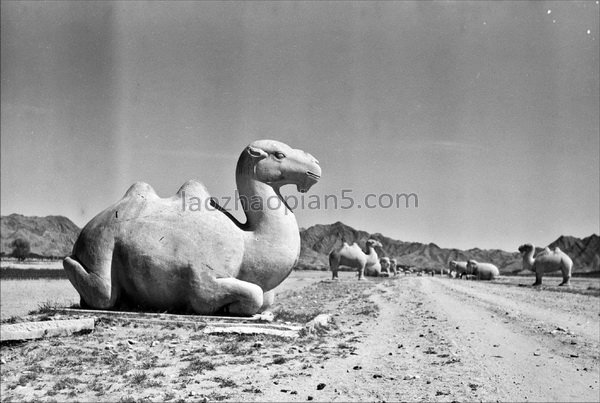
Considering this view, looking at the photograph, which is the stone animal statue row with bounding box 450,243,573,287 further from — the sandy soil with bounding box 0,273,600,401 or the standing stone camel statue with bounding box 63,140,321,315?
the standing stone camel statue with bounding box 63,140,321,315

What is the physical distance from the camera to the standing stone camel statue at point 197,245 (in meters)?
8.02

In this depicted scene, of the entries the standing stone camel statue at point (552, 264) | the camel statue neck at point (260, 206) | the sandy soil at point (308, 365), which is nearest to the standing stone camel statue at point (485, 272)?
the standing stone camel statue at point (552, 264)

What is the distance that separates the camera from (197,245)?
805 centimetres

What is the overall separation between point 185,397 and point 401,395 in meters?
1.92

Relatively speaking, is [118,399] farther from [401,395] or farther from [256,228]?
[256,228]

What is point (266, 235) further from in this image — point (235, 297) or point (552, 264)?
point (552, 264)

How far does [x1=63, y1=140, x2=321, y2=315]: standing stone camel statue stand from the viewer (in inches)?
316

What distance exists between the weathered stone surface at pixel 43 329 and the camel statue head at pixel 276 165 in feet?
11.2

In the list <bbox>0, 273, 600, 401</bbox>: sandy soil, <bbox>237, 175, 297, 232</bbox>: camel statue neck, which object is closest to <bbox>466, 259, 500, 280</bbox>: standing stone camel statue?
<bbox>0, 273, 600, 401</bbox>: sandy soil

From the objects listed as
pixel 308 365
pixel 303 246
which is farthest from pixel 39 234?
pixel 308 365

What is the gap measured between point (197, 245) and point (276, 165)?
1.91 m

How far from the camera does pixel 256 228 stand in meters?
8.60

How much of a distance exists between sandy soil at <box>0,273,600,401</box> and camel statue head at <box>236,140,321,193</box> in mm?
2391

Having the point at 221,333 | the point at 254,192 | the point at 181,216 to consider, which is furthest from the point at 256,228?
the point at 221,333
